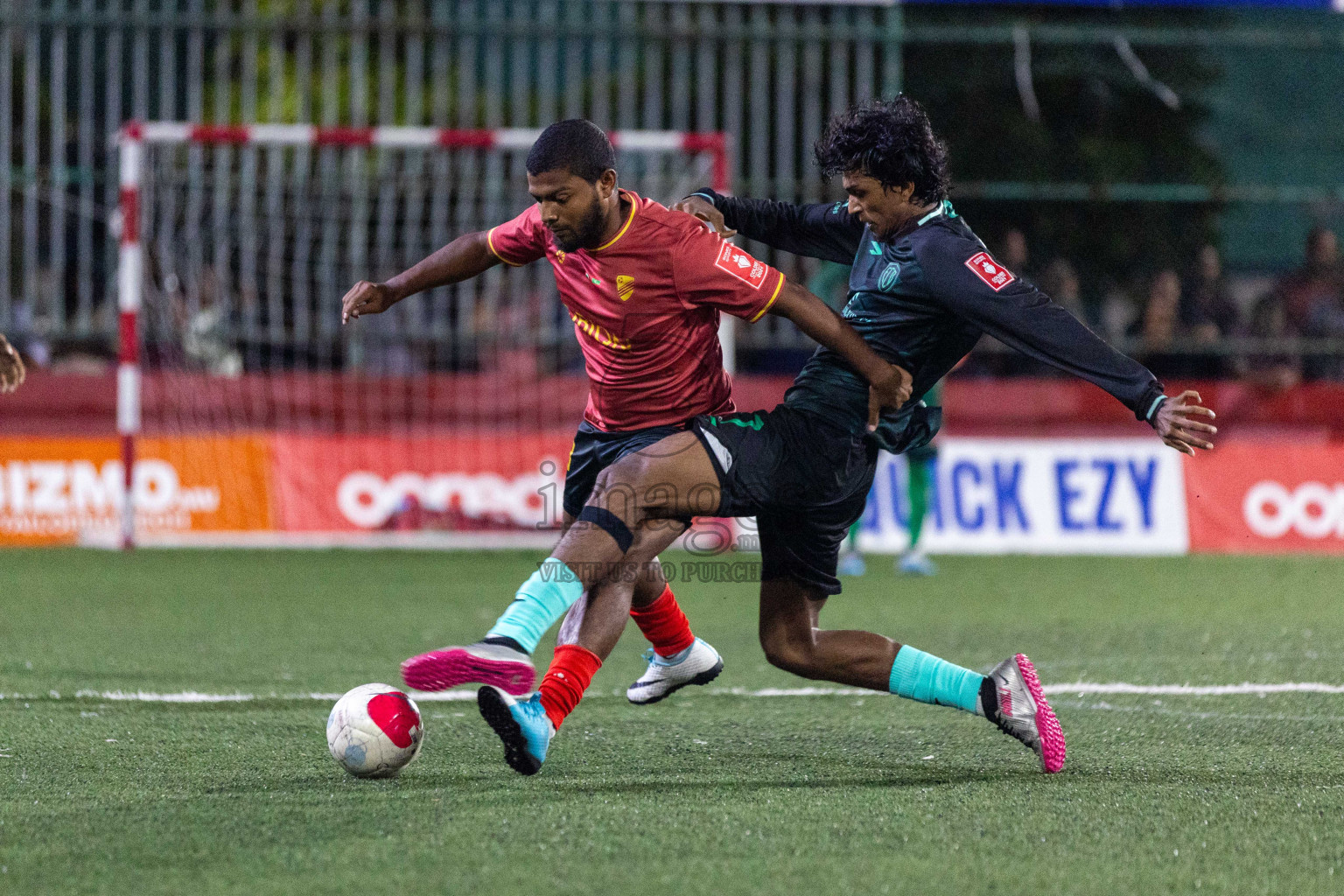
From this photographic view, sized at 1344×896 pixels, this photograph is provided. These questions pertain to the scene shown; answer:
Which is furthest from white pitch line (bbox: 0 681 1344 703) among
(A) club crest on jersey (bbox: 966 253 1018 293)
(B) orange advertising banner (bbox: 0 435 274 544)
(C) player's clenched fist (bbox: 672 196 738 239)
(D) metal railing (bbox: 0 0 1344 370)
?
(D) metal railing (bbox: 0 0 1344 370)

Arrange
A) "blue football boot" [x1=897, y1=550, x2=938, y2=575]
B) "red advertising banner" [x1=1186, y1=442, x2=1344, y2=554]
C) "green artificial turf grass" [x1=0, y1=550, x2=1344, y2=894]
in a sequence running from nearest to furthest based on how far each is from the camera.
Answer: "green artificial turf grass" [x1=0, y1=550, x2=1344, y2=894], "blue football boot" [x1=897, y1=550, x2=938, y2=575], "red advertising banner" [x1=1186, y1=442, x2=1344, y2=554]

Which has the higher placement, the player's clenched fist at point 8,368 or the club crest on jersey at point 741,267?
the club crest on jersey at point 741,267

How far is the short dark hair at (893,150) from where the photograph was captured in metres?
4.53

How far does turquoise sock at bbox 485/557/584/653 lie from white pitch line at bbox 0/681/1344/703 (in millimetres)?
1715

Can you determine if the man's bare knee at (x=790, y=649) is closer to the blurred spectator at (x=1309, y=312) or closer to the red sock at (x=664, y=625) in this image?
the red sock at (x=664, y=625)

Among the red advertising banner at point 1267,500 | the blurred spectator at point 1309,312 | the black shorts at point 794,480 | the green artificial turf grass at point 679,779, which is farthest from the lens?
the blurred spectator at point 1309,312

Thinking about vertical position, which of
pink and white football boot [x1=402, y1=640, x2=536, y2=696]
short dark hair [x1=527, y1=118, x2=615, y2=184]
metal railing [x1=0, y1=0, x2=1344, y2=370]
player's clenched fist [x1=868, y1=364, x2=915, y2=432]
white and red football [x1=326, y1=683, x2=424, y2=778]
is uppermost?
metal railing [x1=0, y1=0, x2=1344, y2=370]

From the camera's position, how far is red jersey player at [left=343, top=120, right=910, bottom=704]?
4332 millimetres

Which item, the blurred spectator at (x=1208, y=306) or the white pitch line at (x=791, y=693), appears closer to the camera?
the white pitch line at (x=791, y=693)

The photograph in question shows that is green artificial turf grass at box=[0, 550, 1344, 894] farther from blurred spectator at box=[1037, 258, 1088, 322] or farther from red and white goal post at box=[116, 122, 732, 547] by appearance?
blurred spectator at box=[1037, 258, 1088, 322]

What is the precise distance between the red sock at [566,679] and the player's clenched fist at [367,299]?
4.14ft

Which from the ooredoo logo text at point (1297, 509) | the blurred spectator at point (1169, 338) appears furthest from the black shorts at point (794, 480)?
the blurred spectator at point (1169, 338)

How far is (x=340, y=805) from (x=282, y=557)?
785cm

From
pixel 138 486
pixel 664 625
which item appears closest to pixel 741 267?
pixel 664 625
